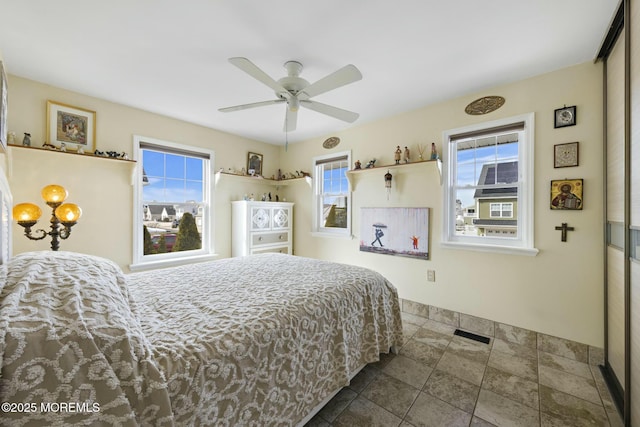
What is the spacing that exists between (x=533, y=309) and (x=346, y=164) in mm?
2739

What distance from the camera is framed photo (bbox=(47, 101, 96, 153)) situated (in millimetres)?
2445

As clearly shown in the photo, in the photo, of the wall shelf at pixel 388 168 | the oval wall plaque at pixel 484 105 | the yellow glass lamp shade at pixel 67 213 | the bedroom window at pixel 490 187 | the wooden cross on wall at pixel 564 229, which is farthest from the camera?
the wall shelf at pixel 388 168

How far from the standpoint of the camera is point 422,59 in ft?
6.67

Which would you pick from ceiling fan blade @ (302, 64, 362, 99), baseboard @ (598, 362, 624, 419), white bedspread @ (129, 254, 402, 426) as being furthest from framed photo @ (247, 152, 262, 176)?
baseboard @ (598, 362, 624, 419)

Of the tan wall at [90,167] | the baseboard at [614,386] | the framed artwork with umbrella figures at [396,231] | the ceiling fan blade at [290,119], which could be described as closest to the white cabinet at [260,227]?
the tan wall at [90,167]

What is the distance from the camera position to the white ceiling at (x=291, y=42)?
5.05ft

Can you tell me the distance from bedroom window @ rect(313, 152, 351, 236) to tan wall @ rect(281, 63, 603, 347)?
551 mm

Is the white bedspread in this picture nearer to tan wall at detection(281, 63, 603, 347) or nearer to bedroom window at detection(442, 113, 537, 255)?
tan wall at detection(281, 63, 603, 347)

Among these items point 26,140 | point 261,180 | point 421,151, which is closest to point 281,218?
point 261,180

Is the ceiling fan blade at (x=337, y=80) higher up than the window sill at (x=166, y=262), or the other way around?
the ceiling fan blade at (x=337, y=80)

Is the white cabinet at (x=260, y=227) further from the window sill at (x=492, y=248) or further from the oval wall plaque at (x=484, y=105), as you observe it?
the oval wall plaque at (x=484, y=105)

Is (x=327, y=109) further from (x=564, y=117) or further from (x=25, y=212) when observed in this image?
(x=25, y=212)

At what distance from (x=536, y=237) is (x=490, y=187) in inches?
24.5

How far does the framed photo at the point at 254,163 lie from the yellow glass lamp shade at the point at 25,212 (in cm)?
247
